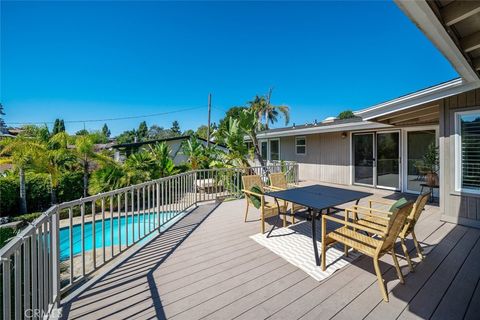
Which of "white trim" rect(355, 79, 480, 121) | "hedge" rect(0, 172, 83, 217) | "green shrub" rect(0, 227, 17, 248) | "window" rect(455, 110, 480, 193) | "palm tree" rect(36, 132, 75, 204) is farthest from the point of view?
"palm tree" rect(36, 132, 75, 204)

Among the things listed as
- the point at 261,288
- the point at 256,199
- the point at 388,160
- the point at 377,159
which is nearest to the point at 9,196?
the point at 256,199

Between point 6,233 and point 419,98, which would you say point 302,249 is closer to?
point 6,233

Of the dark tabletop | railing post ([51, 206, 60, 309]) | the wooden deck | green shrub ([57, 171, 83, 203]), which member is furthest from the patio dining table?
green shrub ([57, 171, 83, 203])

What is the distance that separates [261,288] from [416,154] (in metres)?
7.54

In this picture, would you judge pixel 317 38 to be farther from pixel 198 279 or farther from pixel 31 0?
pixel 198 279

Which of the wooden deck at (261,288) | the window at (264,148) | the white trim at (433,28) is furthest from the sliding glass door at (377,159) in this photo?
the window at (264,148)

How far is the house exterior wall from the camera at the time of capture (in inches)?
170

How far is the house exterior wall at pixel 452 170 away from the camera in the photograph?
4.31 meters

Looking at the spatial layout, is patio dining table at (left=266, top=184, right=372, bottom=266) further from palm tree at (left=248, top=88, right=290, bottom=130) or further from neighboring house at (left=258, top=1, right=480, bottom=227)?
palm tree at (left=248, top=88, right=290, bottom=130)

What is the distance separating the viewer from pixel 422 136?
7125 millimetres

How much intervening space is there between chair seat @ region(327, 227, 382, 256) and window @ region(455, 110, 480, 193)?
3.44m

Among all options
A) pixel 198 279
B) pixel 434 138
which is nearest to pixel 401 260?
pixel 198 279

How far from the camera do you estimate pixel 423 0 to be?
5.56ft

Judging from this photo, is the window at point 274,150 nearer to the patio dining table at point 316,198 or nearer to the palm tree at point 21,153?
the patio dining table at point 316,198
